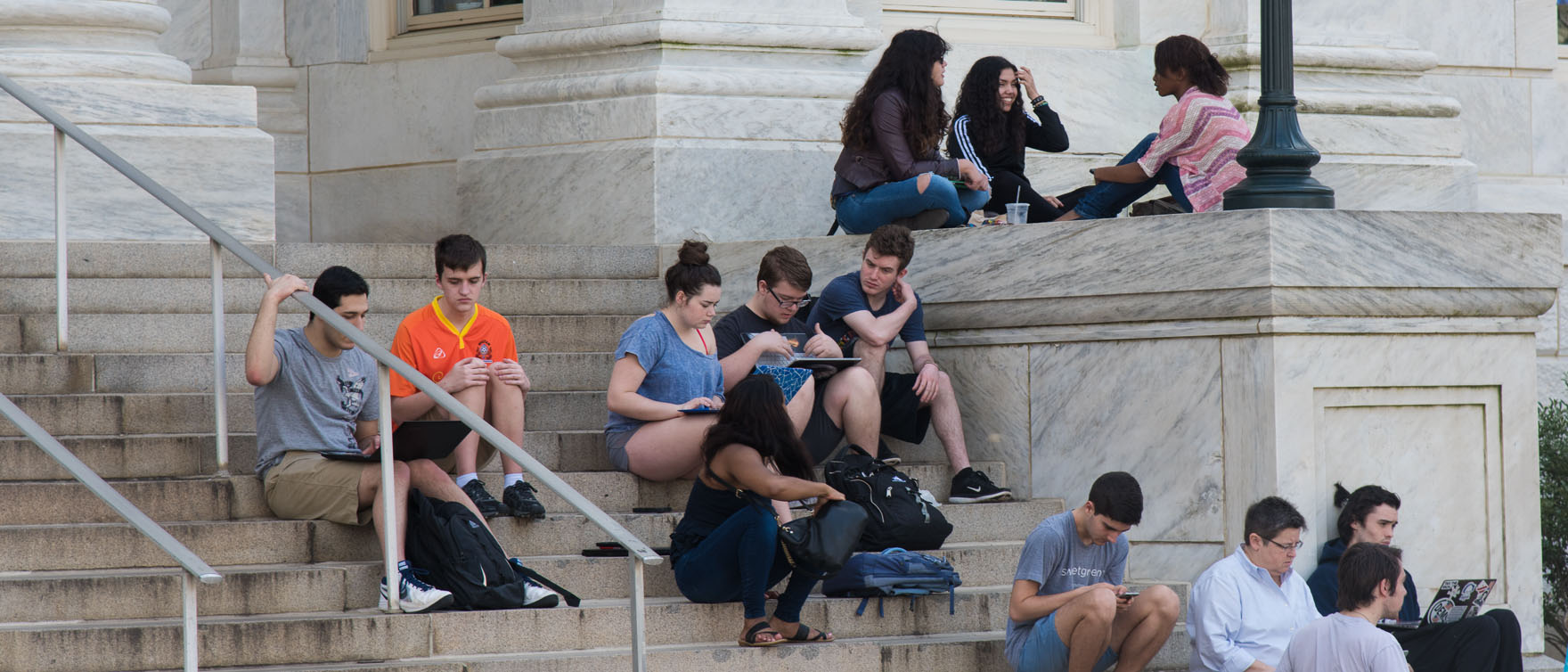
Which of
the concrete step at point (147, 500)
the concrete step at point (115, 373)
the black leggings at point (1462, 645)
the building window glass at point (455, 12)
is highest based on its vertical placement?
the building window glass at point (455, 12)

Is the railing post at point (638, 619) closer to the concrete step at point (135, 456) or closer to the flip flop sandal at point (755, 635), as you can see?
the flip flop sandal at point (755, 635)

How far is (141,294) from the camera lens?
29.6 ft

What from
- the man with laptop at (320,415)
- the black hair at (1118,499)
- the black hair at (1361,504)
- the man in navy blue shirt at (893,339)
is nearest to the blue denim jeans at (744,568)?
the man with laptop at (320,415)

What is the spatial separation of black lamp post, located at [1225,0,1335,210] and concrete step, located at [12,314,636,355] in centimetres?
295

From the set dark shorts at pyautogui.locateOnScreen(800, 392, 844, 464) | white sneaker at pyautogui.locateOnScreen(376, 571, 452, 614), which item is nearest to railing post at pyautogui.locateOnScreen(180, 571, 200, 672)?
white sneaker at pyautogui.locateOnScreen(376, 571, 452, 614)

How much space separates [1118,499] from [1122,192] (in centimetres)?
320

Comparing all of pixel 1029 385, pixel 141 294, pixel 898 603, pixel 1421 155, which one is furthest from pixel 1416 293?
pixel 141 294

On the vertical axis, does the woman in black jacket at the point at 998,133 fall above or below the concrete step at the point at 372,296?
above

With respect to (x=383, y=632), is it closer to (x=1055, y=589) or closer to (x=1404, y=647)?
(x=1055, y=589)

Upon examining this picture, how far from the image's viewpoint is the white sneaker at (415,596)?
719 cm

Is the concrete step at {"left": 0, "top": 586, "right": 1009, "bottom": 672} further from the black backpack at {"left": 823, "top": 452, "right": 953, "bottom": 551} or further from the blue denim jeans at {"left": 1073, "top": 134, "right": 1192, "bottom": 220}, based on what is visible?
the blue denim jeans at {"left": 1073, "top": 134, "right": 1192, "bottom": 220}

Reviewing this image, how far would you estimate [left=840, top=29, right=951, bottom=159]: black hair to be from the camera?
997 centimetres

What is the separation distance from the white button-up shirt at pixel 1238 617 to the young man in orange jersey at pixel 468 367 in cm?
243

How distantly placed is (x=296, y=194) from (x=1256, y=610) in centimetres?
752
